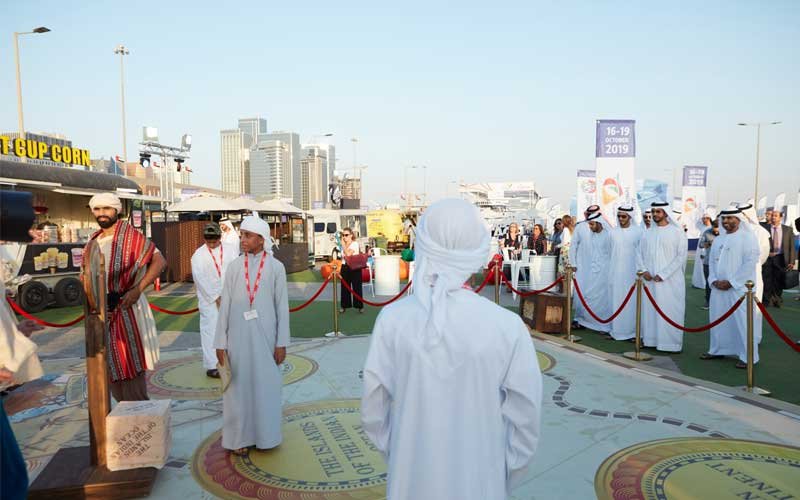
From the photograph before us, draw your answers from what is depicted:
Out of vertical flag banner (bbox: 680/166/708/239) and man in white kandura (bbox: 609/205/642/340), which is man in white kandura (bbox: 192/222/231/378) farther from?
vertical flag banner (bbox: 680/166/708/239)

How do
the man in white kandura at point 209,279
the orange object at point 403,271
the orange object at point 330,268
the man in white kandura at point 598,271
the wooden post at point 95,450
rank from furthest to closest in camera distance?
the orange object at point 403,271 → the orange object at point 330,268 → the man in white kandura at point 598,271 → the man in white kandura at point 209,279 → the wooden post at point 95,450

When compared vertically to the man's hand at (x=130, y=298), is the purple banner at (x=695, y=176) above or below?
above

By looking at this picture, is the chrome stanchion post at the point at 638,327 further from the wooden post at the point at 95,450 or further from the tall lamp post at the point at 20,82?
the tall lamp post at the point at 20,82

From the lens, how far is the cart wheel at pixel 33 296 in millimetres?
9758

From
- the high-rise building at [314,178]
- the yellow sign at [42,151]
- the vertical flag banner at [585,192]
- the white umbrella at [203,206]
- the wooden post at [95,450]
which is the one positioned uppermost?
the high-rise building at [314,178]

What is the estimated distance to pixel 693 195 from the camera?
19641 mm

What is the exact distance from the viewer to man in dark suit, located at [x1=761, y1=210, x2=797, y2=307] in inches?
392

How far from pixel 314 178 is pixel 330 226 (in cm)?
11318

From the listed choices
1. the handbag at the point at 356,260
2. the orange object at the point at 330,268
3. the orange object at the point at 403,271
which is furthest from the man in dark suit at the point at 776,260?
the orange object at the point at 403,271

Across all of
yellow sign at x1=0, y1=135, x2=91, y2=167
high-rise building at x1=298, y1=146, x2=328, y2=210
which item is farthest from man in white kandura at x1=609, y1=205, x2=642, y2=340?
high-rise building at x1=298, y1=146, x2=328, y2=210

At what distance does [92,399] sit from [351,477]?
174cm

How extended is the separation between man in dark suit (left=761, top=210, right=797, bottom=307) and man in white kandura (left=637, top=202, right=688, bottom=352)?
4.23 metres

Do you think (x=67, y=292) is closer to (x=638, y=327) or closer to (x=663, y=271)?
(x=638, y=327)

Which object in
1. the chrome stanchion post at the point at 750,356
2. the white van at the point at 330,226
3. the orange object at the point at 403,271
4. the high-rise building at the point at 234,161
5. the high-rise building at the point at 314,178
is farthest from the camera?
the high-rise building at the point at 234,161
